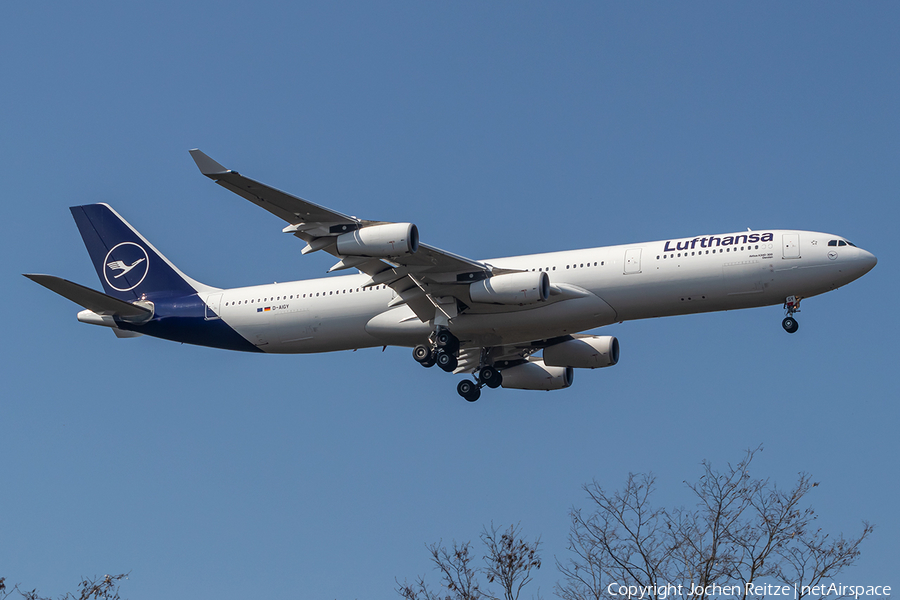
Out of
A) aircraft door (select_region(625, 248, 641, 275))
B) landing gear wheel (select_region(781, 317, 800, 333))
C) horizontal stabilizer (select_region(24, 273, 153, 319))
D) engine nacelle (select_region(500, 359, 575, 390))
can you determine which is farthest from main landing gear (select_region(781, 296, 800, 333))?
horizontal stabilizer (select_region(24, 273, 153, 319))

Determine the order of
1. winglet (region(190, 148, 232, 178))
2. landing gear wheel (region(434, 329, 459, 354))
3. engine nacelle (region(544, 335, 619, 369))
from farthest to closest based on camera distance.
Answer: engine nacelle (region(544, 335, 619, 369)) < landing gear wheel (region(434, 329, 459, 354)) < winglet (region(190, 148, 232, 178))

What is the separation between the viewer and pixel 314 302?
40.5 metres

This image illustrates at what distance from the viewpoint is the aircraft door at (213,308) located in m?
42.2

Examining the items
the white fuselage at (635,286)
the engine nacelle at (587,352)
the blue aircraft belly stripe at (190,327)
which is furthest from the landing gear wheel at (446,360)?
the blue aircraft belly stripe at (190,327)

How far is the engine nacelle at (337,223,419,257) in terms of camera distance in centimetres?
3394

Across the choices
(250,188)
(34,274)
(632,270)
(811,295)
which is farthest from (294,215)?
(811,295)

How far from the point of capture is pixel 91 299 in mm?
40781

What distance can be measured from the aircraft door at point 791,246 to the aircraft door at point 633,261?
4789 mm

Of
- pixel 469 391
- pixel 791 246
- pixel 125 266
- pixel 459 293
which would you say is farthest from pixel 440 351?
pixel 125 266

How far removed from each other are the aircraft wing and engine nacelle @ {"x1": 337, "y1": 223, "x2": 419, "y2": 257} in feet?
0.38

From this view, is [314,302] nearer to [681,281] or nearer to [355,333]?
[355,333]

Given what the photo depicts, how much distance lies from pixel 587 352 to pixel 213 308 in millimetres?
14996

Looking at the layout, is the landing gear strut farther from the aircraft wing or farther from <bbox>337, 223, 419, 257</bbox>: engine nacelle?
<bbox>337, 223, 419, 257</bbox>: engine nacelle

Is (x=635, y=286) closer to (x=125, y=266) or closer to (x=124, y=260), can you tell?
(x=125, y=266)
